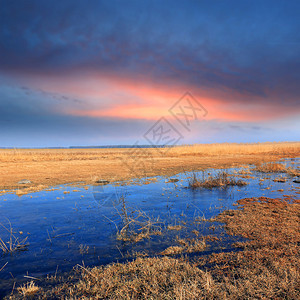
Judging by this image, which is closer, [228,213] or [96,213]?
[228,213]

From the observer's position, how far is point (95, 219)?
27.3 ft

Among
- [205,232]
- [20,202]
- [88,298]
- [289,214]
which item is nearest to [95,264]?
[88,298]

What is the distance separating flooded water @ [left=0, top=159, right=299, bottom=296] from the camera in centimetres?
533

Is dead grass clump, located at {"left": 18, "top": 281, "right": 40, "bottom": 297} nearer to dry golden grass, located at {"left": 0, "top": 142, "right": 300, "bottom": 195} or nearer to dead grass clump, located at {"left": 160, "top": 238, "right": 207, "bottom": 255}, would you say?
dead grass clump, located at {"left": 160, "top": 238, "right": 207, "bottom": 255}

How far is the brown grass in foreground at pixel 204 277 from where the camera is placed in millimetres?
3551

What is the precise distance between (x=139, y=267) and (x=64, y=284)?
1.59m

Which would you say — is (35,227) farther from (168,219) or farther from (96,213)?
(168,219)

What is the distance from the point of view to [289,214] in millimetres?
7836

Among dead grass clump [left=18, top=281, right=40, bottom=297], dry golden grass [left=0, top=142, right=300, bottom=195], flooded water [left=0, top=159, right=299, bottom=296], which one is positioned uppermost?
dry golden grass [left=0, top=142, right=300, bottom=195]

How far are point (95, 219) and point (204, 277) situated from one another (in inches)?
218

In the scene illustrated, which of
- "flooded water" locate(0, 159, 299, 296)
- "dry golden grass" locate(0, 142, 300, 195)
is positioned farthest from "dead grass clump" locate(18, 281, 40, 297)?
"dry golden grass" locate(0, 142, 300, 195)

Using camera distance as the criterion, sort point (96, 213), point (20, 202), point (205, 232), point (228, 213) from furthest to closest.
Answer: point (20, 202), point (96, 213), point (228, 213), point (205, 232)

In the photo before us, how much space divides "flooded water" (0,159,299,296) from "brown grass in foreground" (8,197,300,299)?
0.70 metres

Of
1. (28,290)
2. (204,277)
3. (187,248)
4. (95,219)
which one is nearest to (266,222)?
(187,248)
